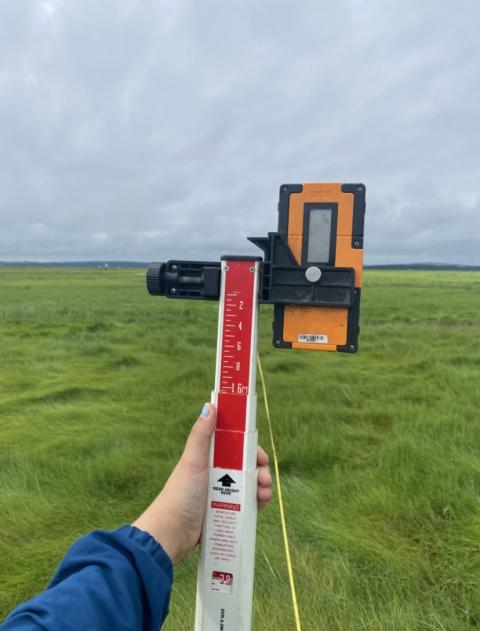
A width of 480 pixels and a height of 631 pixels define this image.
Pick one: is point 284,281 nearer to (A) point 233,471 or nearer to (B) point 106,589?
(A) point 233,471

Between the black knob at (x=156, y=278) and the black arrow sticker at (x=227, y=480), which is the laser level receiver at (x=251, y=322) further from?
the black knob at (x=156, y=278)

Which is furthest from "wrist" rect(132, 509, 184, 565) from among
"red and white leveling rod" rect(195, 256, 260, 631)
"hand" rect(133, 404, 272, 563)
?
"red and white leveling rod" rect(195, 256, 260, 631)

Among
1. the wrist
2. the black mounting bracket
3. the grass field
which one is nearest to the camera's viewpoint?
the wrist

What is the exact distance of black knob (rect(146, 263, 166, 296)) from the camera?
4.94 ft

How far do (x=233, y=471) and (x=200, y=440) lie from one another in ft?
0.45

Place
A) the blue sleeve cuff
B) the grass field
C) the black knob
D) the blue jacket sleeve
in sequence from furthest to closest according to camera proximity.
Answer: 1. the grass field
2. the black knob
3. the blue sleeve cuff
4. the blue jacket sleeve

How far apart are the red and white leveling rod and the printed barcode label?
0.16m

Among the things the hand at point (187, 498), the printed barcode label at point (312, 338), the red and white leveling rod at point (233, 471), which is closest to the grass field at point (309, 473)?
the red and white leveling rod at point (233, 471)

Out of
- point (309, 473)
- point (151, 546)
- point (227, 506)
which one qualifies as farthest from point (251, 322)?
point (309, 473)

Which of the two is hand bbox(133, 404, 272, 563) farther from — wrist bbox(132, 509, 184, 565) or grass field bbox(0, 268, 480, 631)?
grass field bbox(0, 268, 480, 631)

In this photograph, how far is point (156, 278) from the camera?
1.50 metres

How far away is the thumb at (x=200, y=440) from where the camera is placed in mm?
1326

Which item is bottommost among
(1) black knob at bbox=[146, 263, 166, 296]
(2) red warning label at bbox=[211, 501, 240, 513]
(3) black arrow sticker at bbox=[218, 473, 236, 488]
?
(2) red warning label at bbox=[211, 501, 240, 513]

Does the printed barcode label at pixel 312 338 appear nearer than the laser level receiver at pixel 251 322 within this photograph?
No
